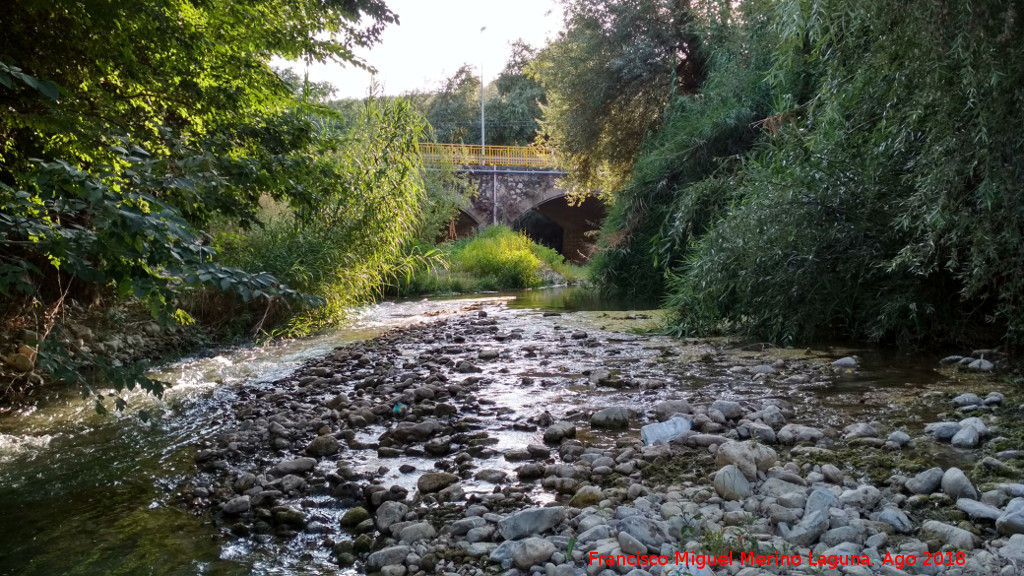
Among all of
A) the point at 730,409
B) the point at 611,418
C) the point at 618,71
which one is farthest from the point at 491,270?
the point at 730,409

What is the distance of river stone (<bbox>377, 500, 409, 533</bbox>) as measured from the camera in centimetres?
310

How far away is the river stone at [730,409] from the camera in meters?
4.38

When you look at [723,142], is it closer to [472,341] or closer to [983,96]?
[472,341]

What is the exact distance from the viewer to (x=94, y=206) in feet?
8.57

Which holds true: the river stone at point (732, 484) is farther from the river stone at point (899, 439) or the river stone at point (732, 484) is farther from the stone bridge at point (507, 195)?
the stone bridge at point (507, 195)

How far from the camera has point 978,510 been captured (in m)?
2.70

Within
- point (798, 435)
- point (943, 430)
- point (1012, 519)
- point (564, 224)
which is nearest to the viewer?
point (1012, 519)

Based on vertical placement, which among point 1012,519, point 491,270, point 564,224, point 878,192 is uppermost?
point 878,192

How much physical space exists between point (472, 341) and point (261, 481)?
5.11 m

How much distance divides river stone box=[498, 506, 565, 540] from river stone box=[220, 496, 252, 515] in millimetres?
1280

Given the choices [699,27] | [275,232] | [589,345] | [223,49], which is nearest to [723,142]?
[699,27]

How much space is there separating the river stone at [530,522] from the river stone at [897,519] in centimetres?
123

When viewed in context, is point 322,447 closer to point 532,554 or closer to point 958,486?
point 532,554

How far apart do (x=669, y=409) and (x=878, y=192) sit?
3.14m
